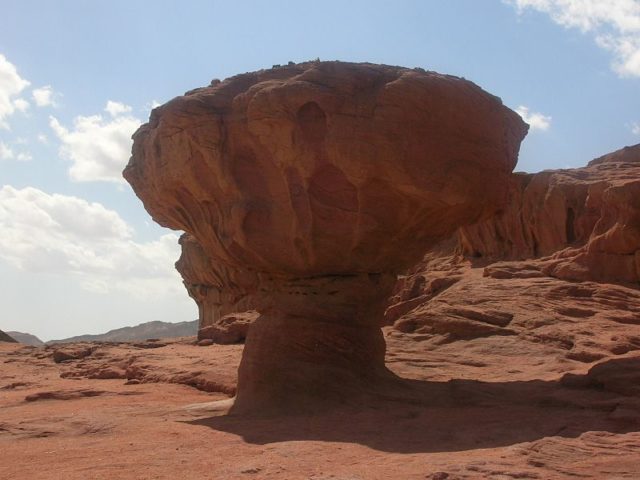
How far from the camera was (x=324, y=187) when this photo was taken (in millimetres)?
10820

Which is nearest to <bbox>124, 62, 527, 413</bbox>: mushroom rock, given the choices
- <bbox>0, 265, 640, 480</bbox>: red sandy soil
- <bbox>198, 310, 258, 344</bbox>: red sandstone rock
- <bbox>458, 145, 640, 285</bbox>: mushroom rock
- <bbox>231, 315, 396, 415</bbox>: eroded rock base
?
<bbox>231, 315, 396, 415</bbox>: eroded rock base

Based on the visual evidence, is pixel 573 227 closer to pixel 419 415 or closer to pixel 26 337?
pixel 419 415

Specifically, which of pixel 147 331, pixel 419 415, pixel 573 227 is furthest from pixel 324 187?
pixel 147 331

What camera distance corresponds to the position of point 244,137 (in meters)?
11.0

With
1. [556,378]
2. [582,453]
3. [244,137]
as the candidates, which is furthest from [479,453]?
[244,137]

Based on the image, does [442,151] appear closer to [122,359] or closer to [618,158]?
[122,359]

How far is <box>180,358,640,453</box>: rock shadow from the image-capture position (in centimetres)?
754

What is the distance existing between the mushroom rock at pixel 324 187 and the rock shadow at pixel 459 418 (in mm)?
810

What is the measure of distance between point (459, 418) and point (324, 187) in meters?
4.05

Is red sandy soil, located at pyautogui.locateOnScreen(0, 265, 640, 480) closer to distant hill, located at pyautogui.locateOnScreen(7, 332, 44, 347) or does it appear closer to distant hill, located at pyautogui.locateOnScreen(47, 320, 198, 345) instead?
distant hill, located at pyautogui.locateOnScreen(47, 320, 198, 345)

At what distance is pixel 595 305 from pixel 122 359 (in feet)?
42.0

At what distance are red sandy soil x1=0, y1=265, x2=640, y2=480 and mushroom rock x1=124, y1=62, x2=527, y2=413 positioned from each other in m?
1.12

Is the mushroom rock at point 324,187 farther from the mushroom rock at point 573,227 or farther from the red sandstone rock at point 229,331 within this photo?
the red sandstone rock at point 229,331

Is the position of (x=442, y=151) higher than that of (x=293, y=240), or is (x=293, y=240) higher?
(x=442, y=151)
